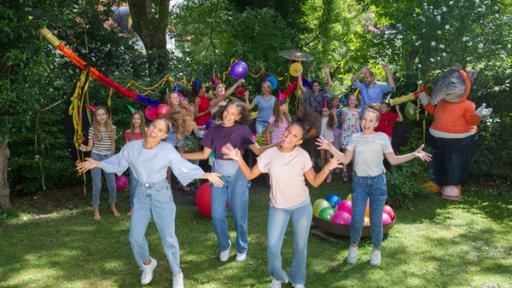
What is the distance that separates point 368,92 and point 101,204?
481cm

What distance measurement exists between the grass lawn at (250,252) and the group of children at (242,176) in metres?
0.30

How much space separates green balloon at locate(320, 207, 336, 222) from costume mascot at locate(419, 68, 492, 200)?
9.50 ft

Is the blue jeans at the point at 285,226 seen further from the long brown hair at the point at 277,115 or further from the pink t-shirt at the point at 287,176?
the long brown hair at the point at 277,115

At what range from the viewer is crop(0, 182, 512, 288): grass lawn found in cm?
532

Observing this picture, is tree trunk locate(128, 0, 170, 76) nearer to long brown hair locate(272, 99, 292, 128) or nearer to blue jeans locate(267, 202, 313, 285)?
long brown hair locate(272, 99, 292, 128)

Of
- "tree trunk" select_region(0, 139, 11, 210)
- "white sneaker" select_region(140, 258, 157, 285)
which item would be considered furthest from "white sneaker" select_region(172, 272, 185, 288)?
"tree trunk" select_region(0, 139, 11, 210)

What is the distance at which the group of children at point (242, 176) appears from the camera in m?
4.66

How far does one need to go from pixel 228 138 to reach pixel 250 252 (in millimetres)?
1495

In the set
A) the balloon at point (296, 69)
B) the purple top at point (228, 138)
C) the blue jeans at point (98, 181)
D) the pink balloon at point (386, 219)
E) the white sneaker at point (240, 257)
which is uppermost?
the balloon at point (296, 69)

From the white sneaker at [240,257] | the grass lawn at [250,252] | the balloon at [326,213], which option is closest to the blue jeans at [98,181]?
the grass lawn at [250,252]

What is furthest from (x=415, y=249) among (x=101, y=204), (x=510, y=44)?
(x=510, y=44)

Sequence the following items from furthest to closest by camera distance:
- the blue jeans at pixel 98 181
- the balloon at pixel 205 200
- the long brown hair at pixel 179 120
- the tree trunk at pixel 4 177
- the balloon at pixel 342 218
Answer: the tree trunk at pixel 4 177, the blue jeans at pixel 98 181, the balloon at pixel 205 200, the balloon at pixel 342 218, the long brown hair at pixel 179 120

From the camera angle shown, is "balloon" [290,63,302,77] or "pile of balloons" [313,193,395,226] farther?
"balloon" [290,63,302,77]

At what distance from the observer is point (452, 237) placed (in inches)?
263
